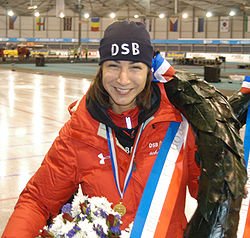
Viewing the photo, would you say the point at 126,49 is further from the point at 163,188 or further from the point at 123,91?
the point at 163,188

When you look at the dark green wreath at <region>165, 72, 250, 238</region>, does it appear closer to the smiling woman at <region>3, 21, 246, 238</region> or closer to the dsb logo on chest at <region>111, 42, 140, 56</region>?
the smiling woman at <region>3, 21, 246, 238</region>

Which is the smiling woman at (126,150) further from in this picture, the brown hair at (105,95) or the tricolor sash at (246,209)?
the tricolor sash at (246,209)

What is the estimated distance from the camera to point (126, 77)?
1.90 m

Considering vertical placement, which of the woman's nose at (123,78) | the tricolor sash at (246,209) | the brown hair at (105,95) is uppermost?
the woman's nose at (123,78)

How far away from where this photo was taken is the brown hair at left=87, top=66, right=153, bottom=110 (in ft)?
6.47

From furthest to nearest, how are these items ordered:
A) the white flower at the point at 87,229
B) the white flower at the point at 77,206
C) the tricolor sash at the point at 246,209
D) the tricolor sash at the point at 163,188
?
1. the tricolor sash at the point at 246,209
2. the tricolor sash at the point at 163,188
3. the white flower at the point at 77,206
4. the white flower at the point at 87,229

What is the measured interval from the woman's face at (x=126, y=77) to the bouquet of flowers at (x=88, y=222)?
565 millimetres

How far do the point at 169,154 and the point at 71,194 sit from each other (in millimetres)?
524

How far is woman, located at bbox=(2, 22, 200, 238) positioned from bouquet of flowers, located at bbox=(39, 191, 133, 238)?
348 millimetres

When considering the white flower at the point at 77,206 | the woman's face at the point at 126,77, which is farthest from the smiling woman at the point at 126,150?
the white flower at the point at 77,206

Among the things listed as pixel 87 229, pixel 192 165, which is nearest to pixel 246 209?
pixel 192 165

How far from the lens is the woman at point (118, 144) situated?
1918mm

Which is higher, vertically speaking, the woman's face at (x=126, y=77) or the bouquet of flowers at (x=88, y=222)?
the woman's face at (x=126, y=77)

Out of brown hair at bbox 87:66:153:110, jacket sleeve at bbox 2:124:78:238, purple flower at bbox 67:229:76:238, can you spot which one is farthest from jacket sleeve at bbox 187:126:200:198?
purple flower at bbox 67:229:76:238
